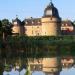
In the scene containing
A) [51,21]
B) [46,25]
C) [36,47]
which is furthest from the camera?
[46,25]

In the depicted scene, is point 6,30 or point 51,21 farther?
point 51,21

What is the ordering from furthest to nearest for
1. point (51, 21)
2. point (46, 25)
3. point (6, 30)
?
point (46, 25), point (51, 21), point (6, 30)

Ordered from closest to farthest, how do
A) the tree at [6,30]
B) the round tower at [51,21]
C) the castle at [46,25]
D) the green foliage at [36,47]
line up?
the green foliage at [36,47], the tree at [6,30], the round tower at [51,21], the castle at [46,25]

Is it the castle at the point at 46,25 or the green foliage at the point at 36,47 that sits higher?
the castle at the point at 46,25

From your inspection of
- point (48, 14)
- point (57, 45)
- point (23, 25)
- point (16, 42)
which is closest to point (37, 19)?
point (23, 25)

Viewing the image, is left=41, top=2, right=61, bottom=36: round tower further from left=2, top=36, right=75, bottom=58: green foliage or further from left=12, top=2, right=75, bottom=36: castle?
left=2, top=36, right=75, bottom=58: green foliage

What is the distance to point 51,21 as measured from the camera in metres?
72.3

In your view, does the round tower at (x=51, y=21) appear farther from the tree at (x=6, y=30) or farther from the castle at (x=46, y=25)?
the tree at (x=6, y=30)

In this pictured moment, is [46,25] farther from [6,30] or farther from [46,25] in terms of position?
[6,30]

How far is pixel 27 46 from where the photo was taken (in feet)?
125

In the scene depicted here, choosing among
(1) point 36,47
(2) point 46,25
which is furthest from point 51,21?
(1) point 36,47

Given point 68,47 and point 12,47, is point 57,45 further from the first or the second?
point 12,47

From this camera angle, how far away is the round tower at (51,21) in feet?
234

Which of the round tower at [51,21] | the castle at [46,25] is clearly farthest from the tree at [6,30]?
the round tower at [51,21]
